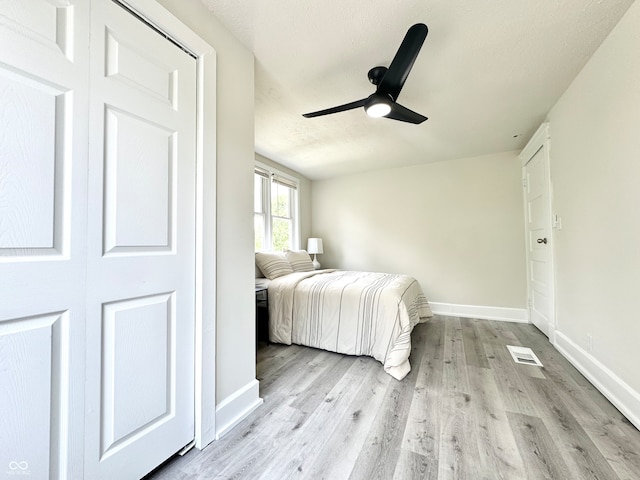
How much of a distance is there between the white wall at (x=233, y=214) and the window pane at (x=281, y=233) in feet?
7.90

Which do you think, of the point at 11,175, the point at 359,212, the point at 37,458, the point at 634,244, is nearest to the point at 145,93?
the point at 11,175

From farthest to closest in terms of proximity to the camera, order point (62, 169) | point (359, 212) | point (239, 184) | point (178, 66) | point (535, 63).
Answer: point (359, 212) < point (535, 63) < point (239, 184) < point (178, 66) < point (62, 169)

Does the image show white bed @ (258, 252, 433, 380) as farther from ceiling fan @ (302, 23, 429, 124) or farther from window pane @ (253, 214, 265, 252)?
ceiling fan @ (302, 23, 429, 124)

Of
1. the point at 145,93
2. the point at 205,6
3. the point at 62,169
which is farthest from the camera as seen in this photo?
the point at 205,6

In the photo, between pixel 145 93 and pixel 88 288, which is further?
pixel 145 93

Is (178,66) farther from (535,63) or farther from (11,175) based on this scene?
(535,63)

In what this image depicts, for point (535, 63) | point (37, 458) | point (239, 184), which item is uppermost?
point (535, 63)

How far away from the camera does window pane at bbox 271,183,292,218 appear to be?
408 centimetres

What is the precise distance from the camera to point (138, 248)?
110cm

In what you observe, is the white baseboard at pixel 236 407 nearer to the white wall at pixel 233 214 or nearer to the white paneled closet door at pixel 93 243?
the white wall at pixel 233 214

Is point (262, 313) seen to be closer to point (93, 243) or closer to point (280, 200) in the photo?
point (280, 200)

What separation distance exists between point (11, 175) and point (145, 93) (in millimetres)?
588

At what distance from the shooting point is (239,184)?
1.60 metres

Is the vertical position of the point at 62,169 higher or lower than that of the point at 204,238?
higher
